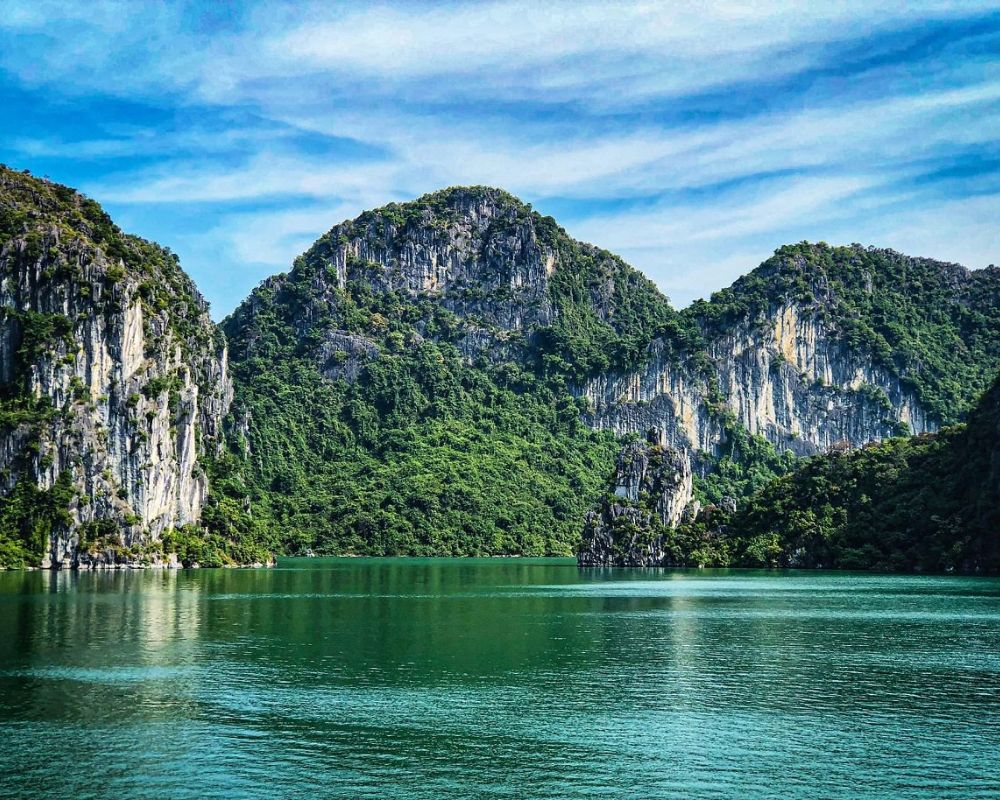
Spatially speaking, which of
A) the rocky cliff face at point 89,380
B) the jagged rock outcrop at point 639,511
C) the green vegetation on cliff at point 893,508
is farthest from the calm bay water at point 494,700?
the jagged rock outcrop at point 639,511

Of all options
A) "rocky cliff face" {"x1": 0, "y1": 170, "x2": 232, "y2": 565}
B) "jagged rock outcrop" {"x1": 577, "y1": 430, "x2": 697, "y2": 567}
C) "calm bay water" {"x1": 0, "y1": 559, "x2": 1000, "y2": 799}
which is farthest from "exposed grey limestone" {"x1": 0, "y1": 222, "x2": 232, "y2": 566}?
"jagged rock outcrop" {"x1": 577, "y1": 430, "x2": 697, "y2": 567}

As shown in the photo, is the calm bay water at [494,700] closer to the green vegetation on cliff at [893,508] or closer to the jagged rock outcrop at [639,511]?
the green vegetation on cliff at [893,508]

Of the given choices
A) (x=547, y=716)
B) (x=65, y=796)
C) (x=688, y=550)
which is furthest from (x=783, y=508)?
(x=65, y=796)

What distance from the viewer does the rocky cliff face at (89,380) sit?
11194cm

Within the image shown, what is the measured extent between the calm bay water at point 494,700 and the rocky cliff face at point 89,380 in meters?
42.2

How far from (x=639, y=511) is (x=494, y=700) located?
4398 inches

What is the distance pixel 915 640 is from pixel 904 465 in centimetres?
8790

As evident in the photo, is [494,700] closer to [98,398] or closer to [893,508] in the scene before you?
[98,398]

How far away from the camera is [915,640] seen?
5469 centimetres

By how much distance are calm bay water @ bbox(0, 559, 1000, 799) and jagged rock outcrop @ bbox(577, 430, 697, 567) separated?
74381 mm

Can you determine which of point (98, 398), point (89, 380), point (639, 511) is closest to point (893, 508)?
point (639, 511)

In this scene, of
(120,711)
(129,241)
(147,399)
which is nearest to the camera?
Result: (120,711)

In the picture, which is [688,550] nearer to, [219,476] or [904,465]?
[904,465]

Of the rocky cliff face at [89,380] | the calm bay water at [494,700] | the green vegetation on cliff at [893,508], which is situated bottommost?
the calm bay water at [494,700]
